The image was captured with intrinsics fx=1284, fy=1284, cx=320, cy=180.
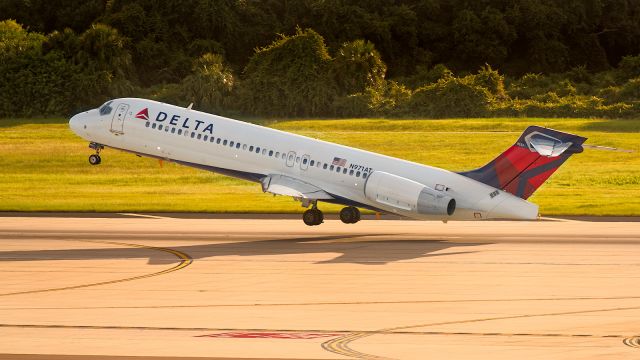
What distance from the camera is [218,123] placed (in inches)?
2165

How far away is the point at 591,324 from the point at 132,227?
29.2 metres

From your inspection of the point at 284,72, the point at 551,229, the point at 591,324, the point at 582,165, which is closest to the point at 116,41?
the point at 284,72

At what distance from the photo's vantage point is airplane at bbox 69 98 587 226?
4772 centimetres

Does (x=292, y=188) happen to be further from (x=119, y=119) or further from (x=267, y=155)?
(x=119, y=119)

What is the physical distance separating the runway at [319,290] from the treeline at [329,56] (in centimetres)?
4523

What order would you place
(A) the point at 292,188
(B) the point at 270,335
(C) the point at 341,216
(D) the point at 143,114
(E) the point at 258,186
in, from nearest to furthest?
(B) the point at 270,335
(A) the point at 292,188
(C) the point at 341,216
(D) the point at 143,114
(E) the point at 258,186

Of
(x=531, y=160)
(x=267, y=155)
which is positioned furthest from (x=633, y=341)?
(x=267, y=155)

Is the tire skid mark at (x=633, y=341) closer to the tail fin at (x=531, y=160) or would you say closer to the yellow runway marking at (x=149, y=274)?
the yellow runway marking at (x=149, y=274)

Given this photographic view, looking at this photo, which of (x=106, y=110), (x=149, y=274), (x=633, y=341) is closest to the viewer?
(x=633, y=341)

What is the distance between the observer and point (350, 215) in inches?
2089

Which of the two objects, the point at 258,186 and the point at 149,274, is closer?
the point at 149,274

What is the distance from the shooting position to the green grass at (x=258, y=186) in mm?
67956

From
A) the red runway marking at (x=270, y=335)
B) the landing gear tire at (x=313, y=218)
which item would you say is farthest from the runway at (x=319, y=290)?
the landing gear tire at (x=313, y=218)

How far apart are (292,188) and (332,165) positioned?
1885mm
